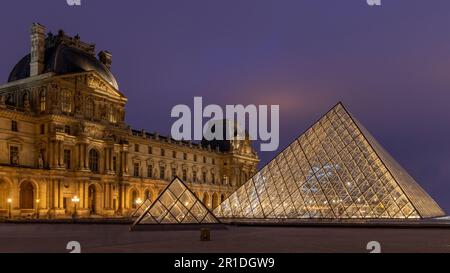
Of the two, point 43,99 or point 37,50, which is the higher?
point 37,50

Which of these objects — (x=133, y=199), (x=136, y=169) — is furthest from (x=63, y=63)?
(x=133, y=199)

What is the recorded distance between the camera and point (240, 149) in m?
80.6

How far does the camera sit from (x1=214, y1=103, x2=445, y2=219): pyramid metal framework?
29.7 meters

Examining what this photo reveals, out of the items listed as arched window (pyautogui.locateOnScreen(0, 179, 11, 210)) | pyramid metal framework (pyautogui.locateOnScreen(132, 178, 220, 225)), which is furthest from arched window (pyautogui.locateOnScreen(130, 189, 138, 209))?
pyramid metal framework (pyautogui.locateOnScreen(132, 178, 220, 225))

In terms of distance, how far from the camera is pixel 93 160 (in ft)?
171

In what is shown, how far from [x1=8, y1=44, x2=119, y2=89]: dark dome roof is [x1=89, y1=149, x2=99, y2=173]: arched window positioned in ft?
24.0

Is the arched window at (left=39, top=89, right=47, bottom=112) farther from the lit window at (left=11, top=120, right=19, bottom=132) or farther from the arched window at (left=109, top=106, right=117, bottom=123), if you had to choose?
the arched window at (left=109, top=106, right=117, bottom=123)

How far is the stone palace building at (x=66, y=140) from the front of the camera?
148 ft

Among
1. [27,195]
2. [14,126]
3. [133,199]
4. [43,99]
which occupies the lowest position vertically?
[133,199]

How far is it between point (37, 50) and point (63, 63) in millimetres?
2471

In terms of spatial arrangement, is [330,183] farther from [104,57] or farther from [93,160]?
[104,57]

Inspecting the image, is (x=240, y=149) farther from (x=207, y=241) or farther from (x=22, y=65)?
(x=207, y=241)

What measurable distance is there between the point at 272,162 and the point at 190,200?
1131cm
